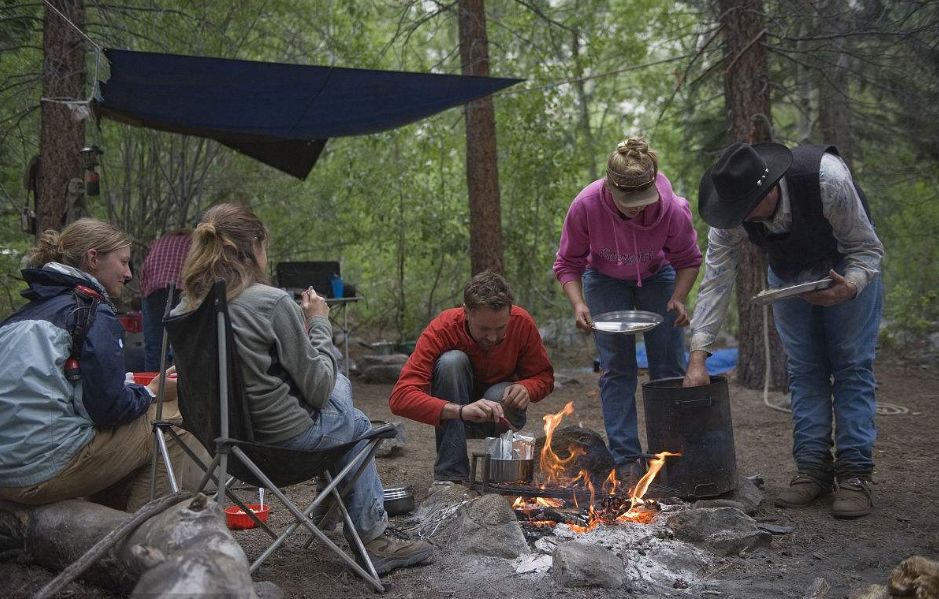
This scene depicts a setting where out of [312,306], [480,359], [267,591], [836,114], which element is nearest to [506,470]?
[480,359]

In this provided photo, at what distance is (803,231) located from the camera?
3.24 metres

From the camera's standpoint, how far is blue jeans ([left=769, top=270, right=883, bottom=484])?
3352mm

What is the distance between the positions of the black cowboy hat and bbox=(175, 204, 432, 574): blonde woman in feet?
5.11

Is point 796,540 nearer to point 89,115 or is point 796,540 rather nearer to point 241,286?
point 241,286

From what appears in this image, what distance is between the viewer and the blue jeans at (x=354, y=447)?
2574 mm

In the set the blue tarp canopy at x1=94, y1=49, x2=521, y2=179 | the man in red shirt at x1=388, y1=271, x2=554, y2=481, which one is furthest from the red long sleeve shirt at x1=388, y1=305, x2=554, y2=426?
the blue tarp canopy at x1=94, y1=49, x2=521, y2=179

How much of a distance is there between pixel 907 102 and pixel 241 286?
6.97 meters

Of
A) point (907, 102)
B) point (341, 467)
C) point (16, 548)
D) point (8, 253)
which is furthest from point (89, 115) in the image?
point (907, 102)

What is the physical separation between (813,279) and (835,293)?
217 millimetres

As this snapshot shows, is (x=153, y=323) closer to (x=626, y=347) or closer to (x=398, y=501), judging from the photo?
(x=398, y=501)

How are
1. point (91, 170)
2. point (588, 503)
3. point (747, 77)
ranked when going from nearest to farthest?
point (588, 503) → point (91, 170) → point (747, 77)

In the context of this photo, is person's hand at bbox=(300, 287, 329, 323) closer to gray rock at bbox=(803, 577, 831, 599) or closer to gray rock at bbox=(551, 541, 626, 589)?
gray rock at bbox=(551, 541, 626, 589)

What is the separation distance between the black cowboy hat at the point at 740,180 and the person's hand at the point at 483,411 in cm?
110

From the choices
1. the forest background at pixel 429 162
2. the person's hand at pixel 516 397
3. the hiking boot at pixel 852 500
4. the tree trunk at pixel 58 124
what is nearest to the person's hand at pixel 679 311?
the person's hand at pixel 516 397
